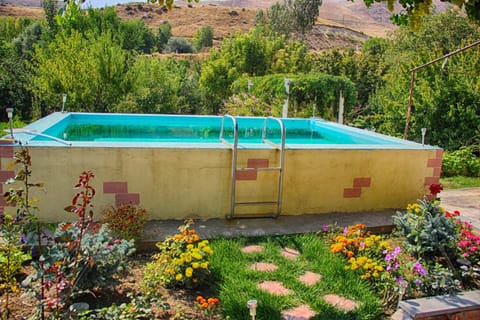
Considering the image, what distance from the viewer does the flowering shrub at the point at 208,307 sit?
2551 mm

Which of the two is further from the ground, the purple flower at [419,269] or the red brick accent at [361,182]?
the red brick accent at [361,182]

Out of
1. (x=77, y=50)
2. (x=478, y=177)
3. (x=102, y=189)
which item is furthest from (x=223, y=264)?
(x=77, y=50)

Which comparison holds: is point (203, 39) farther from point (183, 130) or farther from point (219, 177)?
point (219, 177)

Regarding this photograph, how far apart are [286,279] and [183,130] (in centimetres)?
536

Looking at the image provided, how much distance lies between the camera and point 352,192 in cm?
460

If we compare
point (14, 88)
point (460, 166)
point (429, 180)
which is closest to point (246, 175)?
point (429, 180)

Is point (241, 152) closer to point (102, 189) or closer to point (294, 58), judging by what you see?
point (102, 189)

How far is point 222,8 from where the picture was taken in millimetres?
60625

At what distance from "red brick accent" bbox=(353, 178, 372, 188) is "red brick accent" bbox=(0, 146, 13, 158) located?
358cm

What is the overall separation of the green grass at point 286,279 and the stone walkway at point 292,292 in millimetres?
34

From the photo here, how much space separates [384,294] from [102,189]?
2.73m

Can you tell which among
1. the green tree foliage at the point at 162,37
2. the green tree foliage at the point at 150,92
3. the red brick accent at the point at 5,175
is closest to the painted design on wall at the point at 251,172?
the red brick accent at the point at 5,175

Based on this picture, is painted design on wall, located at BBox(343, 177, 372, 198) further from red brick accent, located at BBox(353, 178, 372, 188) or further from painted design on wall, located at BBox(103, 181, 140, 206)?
painted design on wall, located at BBox(103, 181, 140, 206)

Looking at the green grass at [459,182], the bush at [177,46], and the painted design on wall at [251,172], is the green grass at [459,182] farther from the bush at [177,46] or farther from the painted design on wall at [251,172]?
the bush at [177,46]
